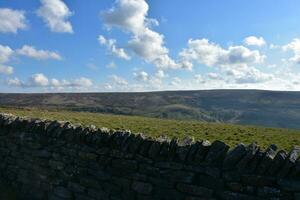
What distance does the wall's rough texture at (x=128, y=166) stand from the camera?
5022 mm

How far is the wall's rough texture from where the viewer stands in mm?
5022

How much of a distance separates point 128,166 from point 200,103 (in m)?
164

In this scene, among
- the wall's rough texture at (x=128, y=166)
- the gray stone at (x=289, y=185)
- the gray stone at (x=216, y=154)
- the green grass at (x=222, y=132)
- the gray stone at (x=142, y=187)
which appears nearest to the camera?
the gray stone at (x=289, y=185)

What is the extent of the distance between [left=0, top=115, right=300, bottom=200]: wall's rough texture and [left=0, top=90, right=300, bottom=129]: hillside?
118m

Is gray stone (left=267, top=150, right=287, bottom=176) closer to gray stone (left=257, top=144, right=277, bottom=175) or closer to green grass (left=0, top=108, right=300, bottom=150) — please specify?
gray stone (left=257, top=144, right=277, bottom=175)

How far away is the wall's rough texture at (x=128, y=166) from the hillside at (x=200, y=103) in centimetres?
11804

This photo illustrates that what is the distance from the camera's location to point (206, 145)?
5.54 metres

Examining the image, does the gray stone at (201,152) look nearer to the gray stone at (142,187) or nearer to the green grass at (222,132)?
the gray stone at (142,187)

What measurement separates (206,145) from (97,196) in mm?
2243

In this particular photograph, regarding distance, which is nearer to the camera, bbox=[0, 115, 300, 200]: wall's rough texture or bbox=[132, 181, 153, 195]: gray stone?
bbox=[0, 115, 300, 200]: wall's rough texture

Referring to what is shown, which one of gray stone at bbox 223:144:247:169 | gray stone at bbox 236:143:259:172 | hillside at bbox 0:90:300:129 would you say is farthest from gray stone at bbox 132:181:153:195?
hillside at bbox 0:90:300:129

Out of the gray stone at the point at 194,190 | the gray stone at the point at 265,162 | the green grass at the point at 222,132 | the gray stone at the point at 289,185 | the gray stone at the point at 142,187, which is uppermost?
the gray stone at the point at 265,162

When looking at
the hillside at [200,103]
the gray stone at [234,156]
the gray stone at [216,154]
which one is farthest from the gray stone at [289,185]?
the hillside at [200,103]

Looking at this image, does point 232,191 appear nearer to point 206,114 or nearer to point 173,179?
point 173,179
